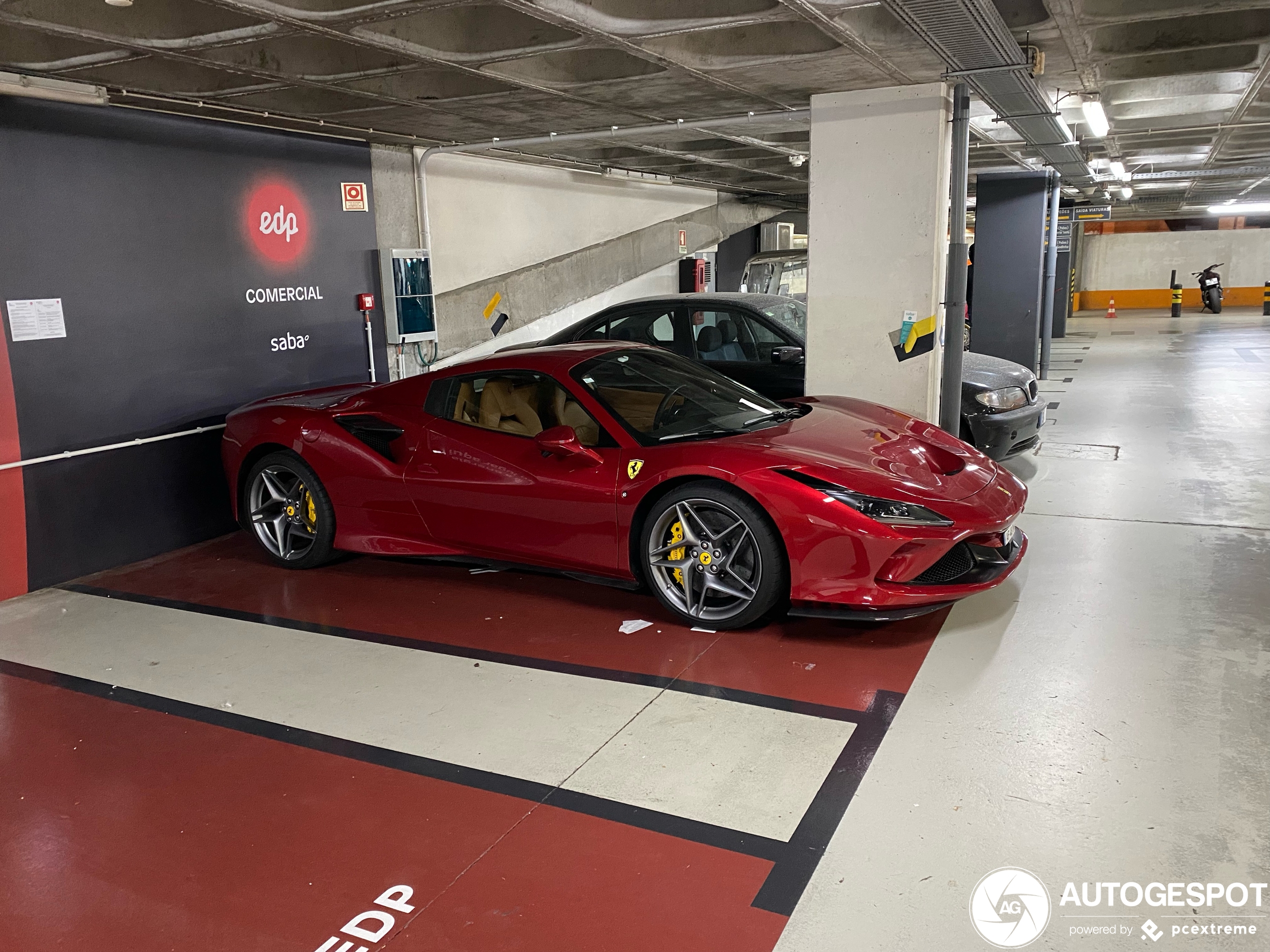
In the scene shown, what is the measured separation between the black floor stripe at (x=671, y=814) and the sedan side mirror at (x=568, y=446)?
5.18 feet

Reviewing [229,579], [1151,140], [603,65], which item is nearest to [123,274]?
[229,579]

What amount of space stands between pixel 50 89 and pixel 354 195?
243 centimetres

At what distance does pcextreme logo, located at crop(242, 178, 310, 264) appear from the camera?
6.48 m

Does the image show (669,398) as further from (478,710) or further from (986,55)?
(986,55)

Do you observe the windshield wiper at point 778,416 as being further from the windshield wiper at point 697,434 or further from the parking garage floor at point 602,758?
the parking garage floor at point 602,758

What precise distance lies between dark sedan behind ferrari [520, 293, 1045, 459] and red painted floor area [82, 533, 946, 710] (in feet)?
7.67

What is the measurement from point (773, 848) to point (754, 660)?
134cm

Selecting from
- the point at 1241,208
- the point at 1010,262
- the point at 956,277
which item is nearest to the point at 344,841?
the point at 956,277

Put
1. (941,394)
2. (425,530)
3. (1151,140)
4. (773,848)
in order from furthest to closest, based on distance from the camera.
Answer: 1. (1151,140)
2. (941,394)
3. (425,530)
4. (773,848)

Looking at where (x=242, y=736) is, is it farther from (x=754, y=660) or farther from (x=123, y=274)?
(x=123, y=274)

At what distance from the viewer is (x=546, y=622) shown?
4543 millimetres

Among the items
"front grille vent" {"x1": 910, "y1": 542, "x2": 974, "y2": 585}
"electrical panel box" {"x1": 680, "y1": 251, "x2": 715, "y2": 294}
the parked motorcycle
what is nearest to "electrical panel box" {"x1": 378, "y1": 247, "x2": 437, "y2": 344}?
"front grille vent" {"x1": 910, "y1": 542, "x2": 974, "y2": 585}

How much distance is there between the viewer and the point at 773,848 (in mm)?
2678

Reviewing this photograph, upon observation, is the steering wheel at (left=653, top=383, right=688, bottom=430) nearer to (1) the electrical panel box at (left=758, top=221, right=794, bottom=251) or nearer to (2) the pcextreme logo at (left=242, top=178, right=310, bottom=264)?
(2) the pcextreme logo at (left=242, top=178, right=310, bottom=264)
